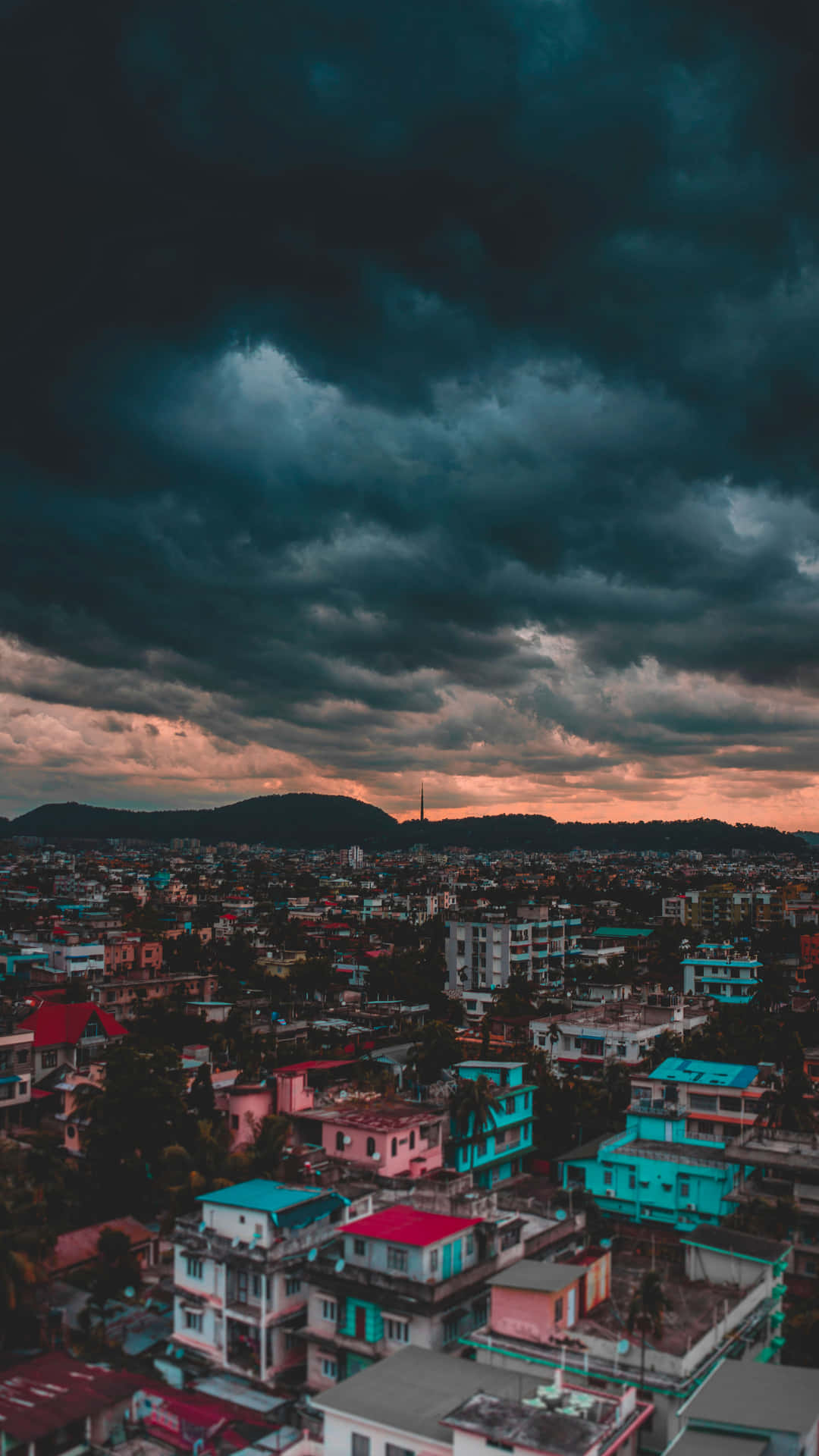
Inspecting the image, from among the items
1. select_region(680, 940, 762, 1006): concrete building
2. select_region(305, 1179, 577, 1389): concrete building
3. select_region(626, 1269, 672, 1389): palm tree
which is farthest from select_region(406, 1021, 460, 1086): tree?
select_region(680, 940, 762, 1006): concrete building

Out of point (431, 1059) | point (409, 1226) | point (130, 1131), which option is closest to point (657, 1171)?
point (409, 1226)

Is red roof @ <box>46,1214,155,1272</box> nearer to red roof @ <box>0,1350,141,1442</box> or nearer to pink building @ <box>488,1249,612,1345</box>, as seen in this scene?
red roof @ <box>0,1350,141,1442</box>

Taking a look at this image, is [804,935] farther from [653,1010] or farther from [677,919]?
[653,1010]

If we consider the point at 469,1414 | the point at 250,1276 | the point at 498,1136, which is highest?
the point at 469,1414

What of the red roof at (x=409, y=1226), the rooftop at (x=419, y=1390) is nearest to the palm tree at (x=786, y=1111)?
the red roof at (x=409, y=1226)

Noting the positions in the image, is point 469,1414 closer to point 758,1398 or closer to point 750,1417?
point 750,1417

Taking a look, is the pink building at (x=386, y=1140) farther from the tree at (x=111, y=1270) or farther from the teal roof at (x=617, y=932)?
the teal roof at (x=617, y=932)
